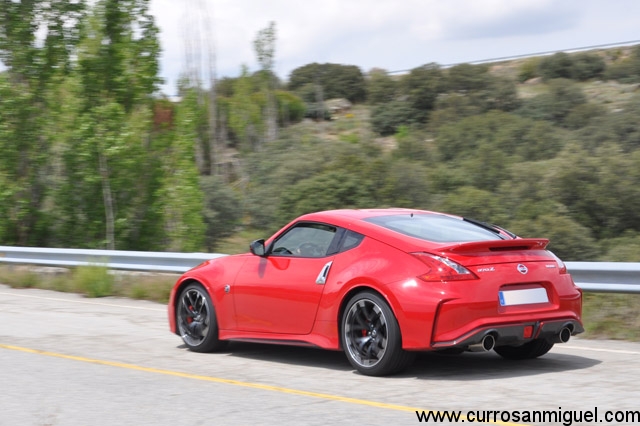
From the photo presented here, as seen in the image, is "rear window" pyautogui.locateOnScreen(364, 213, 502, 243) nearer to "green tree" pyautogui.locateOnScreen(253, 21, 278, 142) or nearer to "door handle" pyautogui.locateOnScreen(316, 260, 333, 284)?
"door handle" pyautogui.locateOnScreen(316, 260, 333, 284)

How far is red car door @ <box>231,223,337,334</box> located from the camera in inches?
302

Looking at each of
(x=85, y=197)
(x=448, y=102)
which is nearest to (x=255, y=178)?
(x=85, y=197)

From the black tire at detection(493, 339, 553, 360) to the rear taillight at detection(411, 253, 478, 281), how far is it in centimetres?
136

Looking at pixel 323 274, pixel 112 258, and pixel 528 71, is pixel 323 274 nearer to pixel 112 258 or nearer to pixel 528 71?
pixel 112 258

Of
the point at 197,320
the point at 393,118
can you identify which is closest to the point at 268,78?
the point at 393,118

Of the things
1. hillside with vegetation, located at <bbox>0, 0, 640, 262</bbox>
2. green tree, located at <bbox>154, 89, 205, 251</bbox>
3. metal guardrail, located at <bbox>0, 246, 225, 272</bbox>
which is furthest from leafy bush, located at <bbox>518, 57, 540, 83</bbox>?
metal guardrail, located at <bbox>0, 246, 225, 272</bbox>

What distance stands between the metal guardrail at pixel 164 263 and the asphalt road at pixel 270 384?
887 millimetres

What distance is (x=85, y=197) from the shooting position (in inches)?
1046

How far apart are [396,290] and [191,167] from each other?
2061 cm

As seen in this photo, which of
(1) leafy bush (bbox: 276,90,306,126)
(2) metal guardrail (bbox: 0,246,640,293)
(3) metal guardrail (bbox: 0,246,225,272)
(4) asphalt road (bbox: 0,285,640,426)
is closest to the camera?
(4) asphalt road (bbox: 0,285,640,426)

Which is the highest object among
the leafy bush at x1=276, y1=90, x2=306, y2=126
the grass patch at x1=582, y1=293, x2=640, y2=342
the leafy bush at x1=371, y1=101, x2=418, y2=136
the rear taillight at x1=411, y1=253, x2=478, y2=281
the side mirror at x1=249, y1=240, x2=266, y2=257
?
the leafy bush at x1=276, y1=90, x2=306, y2=126

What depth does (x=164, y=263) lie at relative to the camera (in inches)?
603

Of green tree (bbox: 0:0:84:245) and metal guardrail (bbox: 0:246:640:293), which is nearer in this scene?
metal guardrail (bbox: 0:246:640:293)

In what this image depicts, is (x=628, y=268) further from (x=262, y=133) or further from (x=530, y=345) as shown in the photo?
(x=262, y=133)
